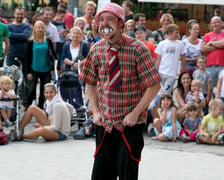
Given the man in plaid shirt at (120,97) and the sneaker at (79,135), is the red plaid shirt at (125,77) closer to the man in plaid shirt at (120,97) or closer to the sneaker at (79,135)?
the man in plaid shirt at (120,97)

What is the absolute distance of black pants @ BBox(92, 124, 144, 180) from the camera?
4.79 m

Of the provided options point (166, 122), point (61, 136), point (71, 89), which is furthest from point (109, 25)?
point (71, 89)

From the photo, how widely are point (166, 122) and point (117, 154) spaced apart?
475cm

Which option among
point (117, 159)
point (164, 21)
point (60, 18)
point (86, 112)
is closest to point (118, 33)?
point (117, 159)

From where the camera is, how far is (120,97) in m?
4.79

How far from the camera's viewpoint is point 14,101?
925 cm

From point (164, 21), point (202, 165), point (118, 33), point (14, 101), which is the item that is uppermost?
point (164, 21)

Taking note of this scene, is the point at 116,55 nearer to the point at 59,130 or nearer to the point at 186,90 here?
the point at 59,130

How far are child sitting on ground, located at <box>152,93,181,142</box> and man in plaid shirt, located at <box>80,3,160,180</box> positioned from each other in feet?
14.8

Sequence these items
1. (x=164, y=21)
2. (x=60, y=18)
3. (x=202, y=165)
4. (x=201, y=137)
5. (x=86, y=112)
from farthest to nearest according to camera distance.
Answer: (x=60, y=18) < (x=164, y=21) < (x=86, y=112) < (x=201, y=137) < (x=202, y=165)

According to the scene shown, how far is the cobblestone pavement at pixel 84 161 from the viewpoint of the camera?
708 cm

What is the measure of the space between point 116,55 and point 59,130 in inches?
184

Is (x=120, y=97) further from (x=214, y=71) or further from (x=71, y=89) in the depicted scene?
(x=214, y=71)

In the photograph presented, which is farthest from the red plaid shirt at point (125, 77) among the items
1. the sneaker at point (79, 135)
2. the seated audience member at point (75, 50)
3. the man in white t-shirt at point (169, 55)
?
the man in white t-shirt at point (169, 55)
